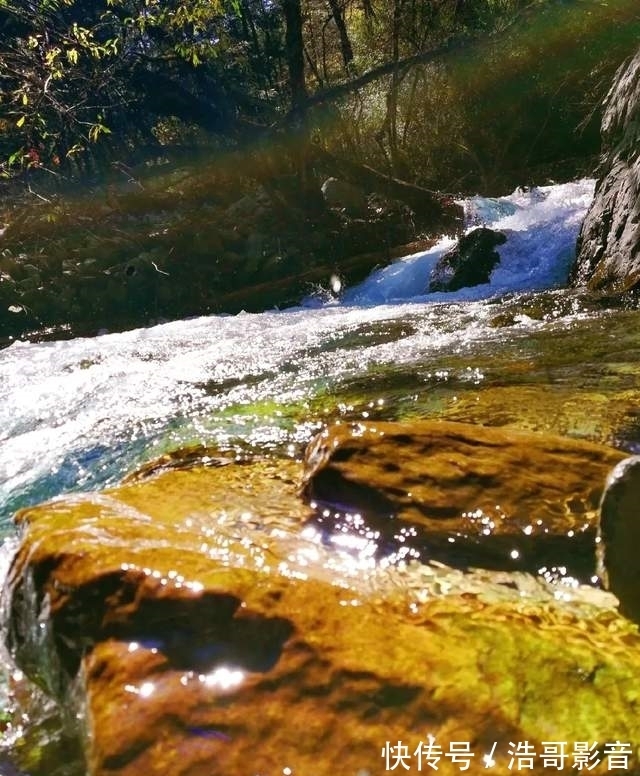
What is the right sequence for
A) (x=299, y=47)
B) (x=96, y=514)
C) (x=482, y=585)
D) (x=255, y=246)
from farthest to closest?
(x=299, y=47) < (x=255, y=246) < (x=96, y=514) < (x=482, y=585)

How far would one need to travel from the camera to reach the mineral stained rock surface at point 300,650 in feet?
4.59

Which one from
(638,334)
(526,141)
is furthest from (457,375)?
(526,141)

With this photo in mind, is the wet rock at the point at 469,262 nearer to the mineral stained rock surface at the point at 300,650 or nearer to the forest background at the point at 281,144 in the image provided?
the forest background at the point at 281,144

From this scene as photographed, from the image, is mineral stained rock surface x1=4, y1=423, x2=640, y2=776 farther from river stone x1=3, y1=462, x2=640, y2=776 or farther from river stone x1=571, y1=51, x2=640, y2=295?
river stone x1=571, y1=51, x2=640, y2=295

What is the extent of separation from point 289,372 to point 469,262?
4.22 meters

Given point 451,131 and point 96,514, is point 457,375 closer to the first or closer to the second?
point 96,514

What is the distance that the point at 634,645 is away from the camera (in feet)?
5.34

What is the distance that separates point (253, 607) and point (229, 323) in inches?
260

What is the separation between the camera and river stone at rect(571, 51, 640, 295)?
19.8 feet

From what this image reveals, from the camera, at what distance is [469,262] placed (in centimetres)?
833

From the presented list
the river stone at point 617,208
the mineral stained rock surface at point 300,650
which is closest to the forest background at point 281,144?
the river stone at point 617,208

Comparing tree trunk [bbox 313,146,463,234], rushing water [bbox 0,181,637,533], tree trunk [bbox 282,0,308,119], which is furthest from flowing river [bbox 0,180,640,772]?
tree trunk [bbox 282,0,308,119]

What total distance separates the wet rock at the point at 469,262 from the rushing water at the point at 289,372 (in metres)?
0.18

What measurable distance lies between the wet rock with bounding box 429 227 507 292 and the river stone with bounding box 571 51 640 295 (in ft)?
4.07
